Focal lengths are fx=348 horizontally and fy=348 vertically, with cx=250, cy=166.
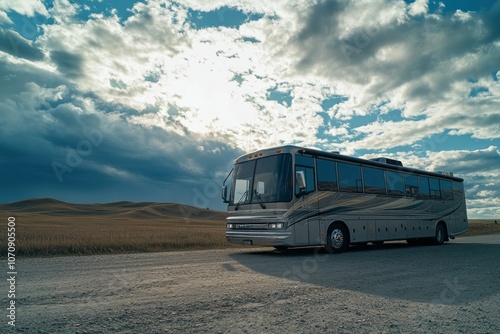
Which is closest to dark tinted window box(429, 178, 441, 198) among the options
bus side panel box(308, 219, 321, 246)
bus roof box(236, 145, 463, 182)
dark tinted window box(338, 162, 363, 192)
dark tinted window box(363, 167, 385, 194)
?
bus roof box(236, 145, 463, 182)

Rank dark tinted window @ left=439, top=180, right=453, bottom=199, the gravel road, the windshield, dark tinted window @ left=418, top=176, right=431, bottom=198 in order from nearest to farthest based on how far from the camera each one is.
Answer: the gravel road < the windshield < dark tinted window @ left=418, top=176, right=431, bottom=198 < dark tinted window @ left=439, top=180, right=453, bottom=199

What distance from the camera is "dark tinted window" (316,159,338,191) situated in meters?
12.0

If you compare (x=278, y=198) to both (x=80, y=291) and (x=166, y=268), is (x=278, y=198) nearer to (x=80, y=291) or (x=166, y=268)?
(x=166, y=268)

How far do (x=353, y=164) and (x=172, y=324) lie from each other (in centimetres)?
1099

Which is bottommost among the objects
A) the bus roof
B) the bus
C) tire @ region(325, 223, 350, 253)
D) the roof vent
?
tire @ region(325, 223, 350, 253)

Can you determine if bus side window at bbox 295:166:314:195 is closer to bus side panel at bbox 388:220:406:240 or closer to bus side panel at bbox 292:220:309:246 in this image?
bus side panel at bbox 292:220:309:246

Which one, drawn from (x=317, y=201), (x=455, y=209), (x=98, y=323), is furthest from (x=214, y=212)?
(x=98, y=323)

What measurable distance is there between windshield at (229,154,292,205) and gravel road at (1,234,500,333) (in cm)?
319

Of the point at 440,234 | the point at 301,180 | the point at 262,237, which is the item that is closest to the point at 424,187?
the point at 440,234

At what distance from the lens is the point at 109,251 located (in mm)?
13172

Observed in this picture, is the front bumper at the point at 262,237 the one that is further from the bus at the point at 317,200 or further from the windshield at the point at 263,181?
the windshield at the point at 263,181

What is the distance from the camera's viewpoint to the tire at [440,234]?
17.9 m

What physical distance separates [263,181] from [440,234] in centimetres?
1214

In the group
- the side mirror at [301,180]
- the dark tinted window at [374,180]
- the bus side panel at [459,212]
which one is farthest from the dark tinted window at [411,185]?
the side mirror at [301,180]
